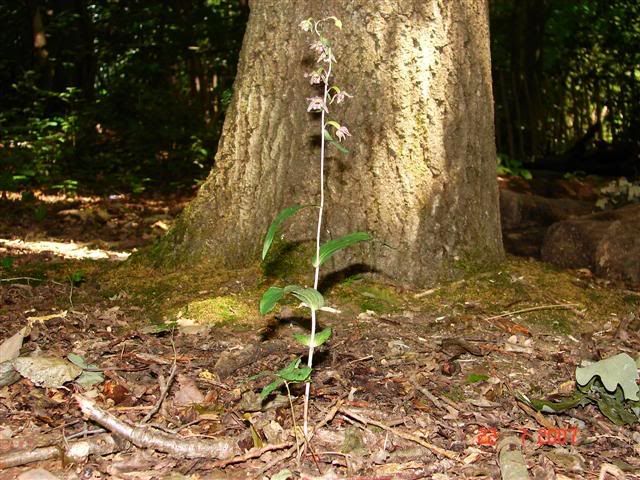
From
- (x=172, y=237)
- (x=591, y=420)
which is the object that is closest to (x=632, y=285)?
(x=591, y=420)

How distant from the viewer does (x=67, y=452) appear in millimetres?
2443

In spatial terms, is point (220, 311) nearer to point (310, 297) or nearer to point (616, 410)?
point (310, 297)

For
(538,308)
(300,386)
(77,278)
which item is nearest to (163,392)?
(300,386)

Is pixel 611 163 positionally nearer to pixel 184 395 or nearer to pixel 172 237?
pixel 172 237

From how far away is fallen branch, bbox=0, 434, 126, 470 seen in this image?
2400mm

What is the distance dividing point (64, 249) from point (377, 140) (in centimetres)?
298

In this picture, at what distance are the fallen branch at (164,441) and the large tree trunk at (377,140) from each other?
1479 mm

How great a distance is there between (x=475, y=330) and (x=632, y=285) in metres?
1.85

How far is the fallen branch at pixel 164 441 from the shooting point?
8.07ft

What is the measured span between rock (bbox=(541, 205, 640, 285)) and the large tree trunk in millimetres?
1410

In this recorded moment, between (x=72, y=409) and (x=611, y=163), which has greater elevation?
(x=611, y=163)

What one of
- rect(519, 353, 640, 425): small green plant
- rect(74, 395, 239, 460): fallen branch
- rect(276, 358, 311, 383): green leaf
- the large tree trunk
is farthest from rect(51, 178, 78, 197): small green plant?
rect(519, 353, 640, 425): small green plant

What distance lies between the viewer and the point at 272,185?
386 cm

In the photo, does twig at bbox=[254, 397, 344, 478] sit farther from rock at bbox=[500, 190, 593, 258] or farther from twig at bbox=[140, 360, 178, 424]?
rock at bbox=[500, 190, 593, 258]
